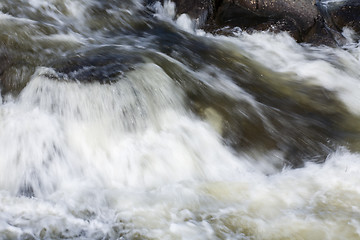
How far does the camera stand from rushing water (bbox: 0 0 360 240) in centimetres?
338

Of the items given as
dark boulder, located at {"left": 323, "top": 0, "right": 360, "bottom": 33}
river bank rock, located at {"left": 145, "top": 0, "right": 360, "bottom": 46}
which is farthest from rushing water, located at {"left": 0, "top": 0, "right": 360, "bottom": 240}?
dark boulder, located at {"left": 323, "top": 0, "right": 360, "bottom": 33}

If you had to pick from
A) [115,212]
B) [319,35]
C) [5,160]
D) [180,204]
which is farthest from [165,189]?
[319,35]

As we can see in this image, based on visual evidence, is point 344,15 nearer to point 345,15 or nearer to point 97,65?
point 345,15

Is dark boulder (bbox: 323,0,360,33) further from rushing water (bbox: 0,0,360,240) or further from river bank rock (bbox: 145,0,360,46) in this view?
rushing water (bbox: 0,0,360,240)

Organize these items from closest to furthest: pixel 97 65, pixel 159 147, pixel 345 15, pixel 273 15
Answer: pixel 159 147, pixel 97 65, pixel 273 15, pixel 345 15

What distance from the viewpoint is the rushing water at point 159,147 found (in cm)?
338

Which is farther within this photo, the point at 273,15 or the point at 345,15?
the point at 345,15

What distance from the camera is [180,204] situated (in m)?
3.56

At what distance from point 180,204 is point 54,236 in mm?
1000

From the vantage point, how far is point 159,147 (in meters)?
4.06

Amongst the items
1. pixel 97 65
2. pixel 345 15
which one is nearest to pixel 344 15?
pixel 345 15

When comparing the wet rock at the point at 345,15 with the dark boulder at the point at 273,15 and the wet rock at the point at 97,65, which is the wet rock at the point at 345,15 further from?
the wet rock at the point at 97,65

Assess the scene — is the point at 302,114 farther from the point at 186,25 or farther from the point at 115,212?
the point at 186,25

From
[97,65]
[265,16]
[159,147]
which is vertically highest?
[265,16]
